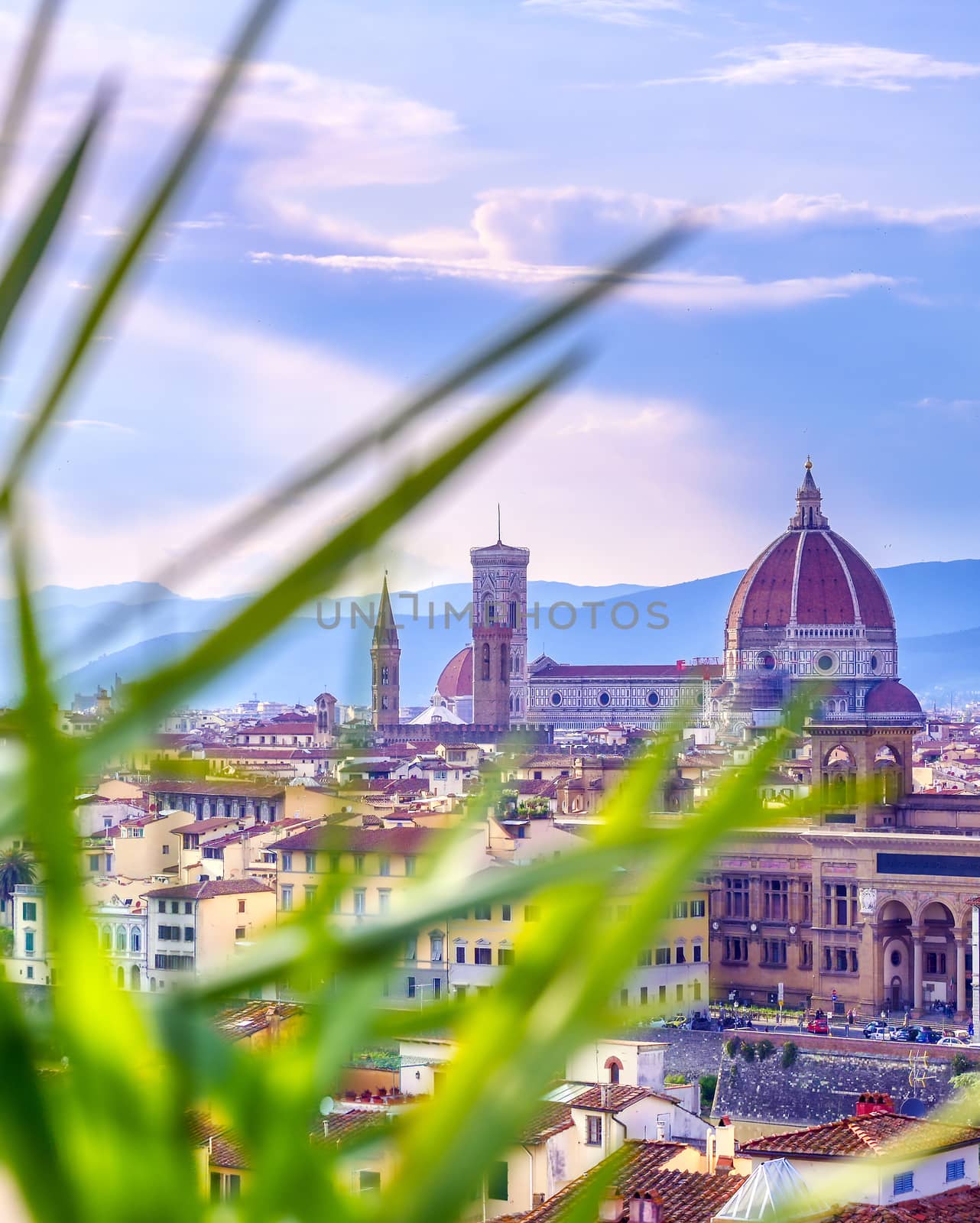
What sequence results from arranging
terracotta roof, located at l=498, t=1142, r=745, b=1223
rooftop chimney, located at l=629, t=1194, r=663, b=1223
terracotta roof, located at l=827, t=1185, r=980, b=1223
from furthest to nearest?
terracotta roof, located at l=498, t=1142, r=745, b=1223, rooftop chimney, located at l=629, t=1194, r=663, b=1223, terracotta roof, located at l=827, t=1185, r=980, b=1223

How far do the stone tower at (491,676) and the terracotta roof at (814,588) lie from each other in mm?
5683

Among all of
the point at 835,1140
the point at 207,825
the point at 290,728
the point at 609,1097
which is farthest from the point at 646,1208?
the point at 290,728

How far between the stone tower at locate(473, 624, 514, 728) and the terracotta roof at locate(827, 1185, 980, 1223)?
4120 centimetres

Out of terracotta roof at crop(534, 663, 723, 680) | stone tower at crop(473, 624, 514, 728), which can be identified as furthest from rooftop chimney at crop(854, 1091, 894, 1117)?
stone tower at crop(473, 624, 514, 728)

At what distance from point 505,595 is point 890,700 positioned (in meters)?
11.2

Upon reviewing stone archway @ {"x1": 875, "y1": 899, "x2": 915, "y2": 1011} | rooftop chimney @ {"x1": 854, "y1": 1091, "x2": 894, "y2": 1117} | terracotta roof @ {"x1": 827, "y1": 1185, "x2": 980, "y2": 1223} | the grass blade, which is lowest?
stone archway @ {"x1": 875, "y1": 899, "x2": 915, "y2": 1011}

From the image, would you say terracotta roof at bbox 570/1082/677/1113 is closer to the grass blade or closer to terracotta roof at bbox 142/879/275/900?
terracotta roof at bbox 142/879/275/900

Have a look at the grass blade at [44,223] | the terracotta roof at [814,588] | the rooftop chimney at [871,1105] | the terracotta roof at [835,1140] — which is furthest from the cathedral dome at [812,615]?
the grass blade at [44,223]

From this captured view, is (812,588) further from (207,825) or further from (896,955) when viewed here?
(207,825)

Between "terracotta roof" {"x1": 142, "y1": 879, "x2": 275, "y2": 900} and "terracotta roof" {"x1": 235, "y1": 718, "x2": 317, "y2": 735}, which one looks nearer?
"terracotta roof" {"x1": 142, "y1": 879, "x2": 275, "y2": 900}

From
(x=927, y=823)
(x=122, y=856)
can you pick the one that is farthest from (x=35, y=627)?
(x=927, y=823)

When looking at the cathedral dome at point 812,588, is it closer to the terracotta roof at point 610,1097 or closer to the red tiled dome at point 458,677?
the red tiled dome at point 458,677

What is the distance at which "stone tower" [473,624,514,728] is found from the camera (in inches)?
1900

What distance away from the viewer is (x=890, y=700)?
43844 mm
